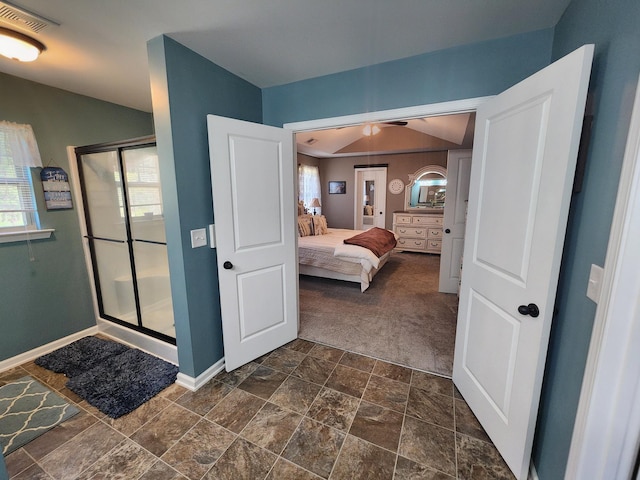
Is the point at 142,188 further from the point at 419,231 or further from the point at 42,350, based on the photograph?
the point at 419,231

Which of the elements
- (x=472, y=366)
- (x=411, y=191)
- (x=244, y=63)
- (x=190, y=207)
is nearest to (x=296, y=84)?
(x=244, y=63)

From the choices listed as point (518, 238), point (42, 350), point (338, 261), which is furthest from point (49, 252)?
point (518, 238)

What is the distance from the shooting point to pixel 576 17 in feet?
4.21

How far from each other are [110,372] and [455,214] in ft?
13.4

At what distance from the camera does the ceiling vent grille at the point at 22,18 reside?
135cm

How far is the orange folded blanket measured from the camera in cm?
401

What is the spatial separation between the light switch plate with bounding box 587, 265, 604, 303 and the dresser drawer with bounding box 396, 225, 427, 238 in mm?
5320

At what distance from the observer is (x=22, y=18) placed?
1434 mm

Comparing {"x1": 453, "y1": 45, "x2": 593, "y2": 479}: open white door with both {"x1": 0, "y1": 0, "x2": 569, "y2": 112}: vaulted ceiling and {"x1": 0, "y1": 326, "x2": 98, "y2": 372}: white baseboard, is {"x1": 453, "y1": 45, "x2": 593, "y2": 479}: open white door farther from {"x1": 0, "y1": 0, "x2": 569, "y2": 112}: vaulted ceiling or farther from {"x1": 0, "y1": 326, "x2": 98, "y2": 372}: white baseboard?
{"x1": 0, "y1": 326, "x2": 98, "y2": 372}: white baseboard

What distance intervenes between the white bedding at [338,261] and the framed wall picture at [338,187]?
10.7 ft

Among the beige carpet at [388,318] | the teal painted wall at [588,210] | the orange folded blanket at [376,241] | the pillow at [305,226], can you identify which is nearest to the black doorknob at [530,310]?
the teal painted wall at [588,210]

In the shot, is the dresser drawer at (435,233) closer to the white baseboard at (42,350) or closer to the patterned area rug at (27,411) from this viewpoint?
the white baseboard at (42,350)

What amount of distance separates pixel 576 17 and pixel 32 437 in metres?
3.77

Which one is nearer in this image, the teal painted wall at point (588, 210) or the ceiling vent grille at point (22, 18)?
the teal painted wall at point (588, 210)
